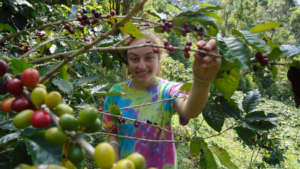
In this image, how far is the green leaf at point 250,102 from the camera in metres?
1.30

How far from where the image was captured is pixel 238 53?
2.27ft

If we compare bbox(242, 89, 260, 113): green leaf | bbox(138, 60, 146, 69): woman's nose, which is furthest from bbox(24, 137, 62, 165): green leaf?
bbox(242, 89, 260, 113): green leaf

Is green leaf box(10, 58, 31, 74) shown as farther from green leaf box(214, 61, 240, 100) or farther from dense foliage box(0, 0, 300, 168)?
green leaf box(214, 61, 240, 100)

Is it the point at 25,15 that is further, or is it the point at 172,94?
the point at 25,15

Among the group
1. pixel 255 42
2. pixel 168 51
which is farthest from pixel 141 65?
pixel 255 42

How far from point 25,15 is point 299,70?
2.05 metres

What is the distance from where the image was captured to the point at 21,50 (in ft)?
4.69

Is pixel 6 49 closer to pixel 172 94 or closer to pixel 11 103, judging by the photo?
pixel 11 103

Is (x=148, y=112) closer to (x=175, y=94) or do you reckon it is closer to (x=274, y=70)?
(x=175, y=94)

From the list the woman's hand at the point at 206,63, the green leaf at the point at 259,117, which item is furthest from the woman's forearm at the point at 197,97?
the green leaf at the point at 259,117

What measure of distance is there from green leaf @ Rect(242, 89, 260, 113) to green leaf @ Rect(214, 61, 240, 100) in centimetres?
51

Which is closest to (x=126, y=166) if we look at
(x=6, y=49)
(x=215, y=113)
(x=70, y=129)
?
(x=70, y=129)

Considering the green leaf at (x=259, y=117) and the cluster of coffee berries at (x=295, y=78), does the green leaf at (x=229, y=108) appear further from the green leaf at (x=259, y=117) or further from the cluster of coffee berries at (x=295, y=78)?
the cluster of coffee berries at (x=295, y=78)

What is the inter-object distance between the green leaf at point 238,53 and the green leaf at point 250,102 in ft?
2.29
